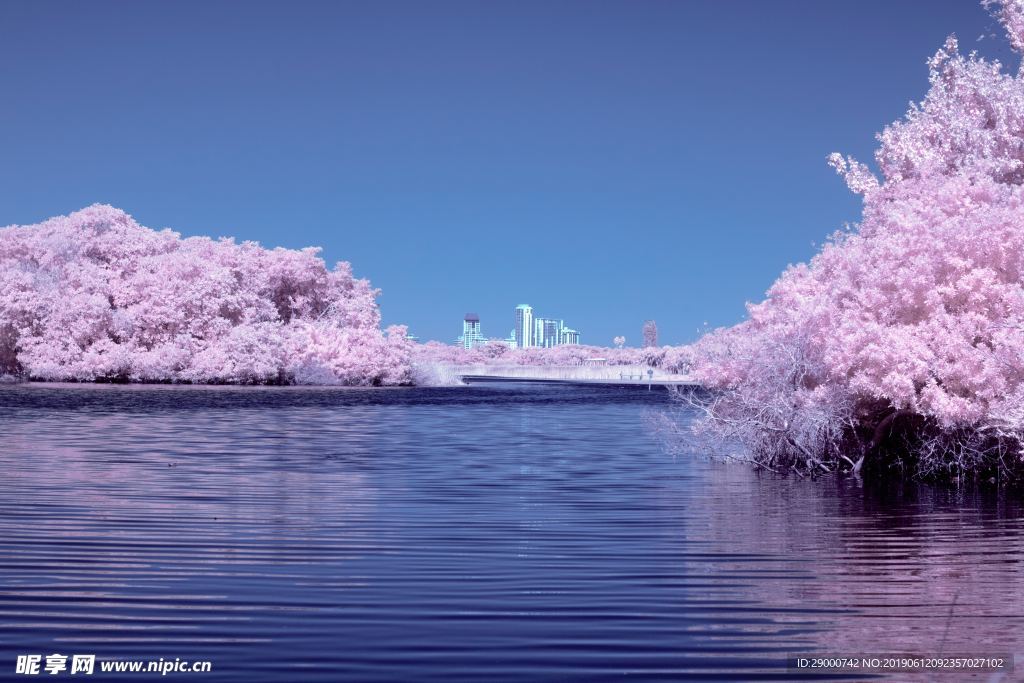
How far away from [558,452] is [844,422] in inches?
299

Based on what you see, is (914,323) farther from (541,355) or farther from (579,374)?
(541,355)

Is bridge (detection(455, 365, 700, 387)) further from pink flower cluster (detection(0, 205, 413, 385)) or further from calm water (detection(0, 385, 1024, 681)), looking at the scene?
calm water (detection(0, 385, 1024, 681))

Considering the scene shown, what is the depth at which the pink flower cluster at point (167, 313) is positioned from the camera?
211 feet

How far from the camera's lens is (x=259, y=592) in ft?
28.2

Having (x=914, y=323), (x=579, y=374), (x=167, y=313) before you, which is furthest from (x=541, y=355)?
(x=914, y=323)

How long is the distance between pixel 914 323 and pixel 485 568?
12.6 metres

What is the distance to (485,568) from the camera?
9.88 m

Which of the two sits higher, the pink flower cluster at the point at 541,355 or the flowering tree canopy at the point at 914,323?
the pink flower cluster at the point at 541,355

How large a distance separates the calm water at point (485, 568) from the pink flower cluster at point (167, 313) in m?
45.6

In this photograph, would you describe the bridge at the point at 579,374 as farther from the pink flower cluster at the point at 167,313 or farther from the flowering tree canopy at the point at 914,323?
the flowering tree canopy at the point at 914,323

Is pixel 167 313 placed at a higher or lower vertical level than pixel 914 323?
higher

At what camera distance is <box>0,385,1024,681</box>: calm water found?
6938mm

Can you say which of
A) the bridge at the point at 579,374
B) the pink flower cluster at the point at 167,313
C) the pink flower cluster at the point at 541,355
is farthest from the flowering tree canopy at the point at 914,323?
the pink flower cluster at the point at 541,355

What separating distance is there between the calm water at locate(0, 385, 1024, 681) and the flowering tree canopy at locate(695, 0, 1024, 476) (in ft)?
4.82
